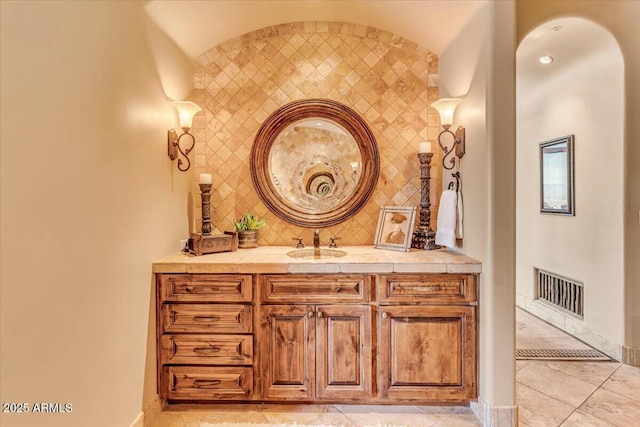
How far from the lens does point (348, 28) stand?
2627mm

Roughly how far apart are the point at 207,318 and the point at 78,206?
988mm

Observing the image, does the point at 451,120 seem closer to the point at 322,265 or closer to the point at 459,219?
the point at 459,219

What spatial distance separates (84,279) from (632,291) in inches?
147

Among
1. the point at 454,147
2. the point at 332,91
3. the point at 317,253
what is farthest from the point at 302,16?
the point at 317,253

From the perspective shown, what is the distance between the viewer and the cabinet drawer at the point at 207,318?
200 centimetres

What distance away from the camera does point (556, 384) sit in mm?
2365

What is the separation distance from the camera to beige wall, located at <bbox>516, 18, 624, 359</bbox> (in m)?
2.63

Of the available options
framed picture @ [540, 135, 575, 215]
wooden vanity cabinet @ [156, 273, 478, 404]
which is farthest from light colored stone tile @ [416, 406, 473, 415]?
framed picture @ [540, 135, 575, 215]

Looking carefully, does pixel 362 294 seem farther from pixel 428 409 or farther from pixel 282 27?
pixel 282 27

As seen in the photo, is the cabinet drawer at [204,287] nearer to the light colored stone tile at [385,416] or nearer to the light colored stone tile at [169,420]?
the light colored stone tile at [169,420]

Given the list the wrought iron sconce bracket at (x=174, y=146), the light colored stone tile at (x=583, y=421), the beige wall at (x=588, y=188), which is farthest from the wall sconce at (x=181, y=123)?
the light colored stone tile at (x=583, y=421)

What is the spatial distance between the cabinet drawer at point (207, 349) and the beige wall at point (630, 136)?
2.97 metres

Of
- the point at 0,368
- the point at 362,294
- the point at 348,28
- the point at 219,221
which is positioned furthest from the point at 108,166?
the point at 348,28

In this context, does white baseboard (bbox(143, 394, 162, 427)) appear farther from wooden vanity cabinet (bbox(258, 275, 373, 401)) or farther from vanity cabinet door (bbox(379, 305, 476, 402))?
vanity cabinet door (bbox(379, 305, 476, 402))
